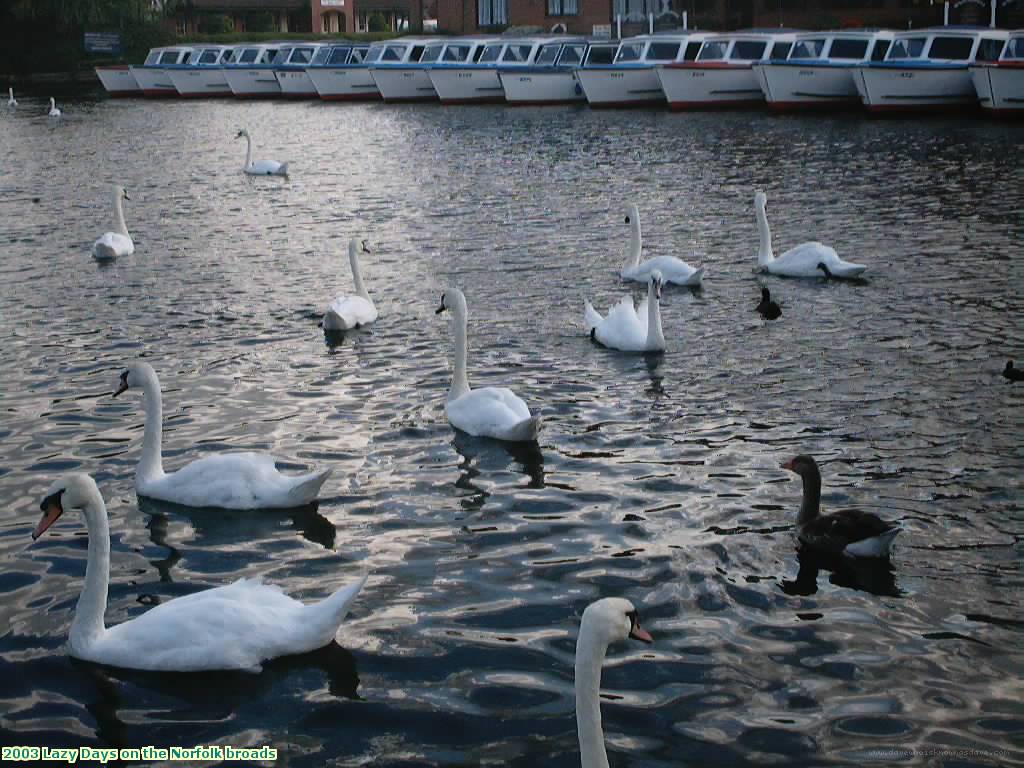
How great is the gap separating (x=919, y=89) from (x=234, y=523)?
3265 centimetres

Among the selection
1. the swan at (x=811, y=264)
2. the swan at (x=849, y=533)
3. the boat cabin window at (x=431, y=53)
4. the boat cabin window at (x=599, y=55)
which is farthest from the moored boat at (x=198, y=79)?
the swan at (x=849, y=533)

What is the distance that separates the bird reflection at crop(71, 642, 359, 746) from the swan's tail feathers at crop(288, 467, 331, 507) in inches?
73.1

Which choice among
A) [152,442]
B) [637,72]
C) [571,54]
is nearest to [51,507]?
[152,442]

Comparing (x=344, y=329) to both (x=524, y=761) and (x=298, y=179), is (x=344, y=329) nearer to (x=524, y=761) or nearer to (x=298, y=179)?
(x=524, y=761)

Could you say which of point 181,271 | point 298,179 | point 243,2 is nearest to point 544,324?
point 181,271

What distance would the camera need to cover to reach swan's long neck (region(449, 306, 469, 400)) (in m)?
10.7

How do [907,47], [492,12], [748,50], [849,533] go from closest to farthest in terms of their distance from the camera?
[849,533] → [907,47] → [748,50] → [492,12]

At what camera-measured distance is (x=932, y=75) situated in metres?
36.7

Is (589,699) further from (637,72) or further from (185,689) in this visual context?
(637,72)

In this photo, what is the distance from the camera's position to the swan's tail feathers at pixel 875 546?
746cm

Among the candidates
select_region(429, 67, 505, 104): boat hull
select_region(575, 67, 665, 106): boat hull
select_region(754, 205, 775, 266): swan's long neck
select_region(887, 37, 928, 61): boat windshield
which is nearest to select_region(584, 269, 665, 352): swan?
select_region(754, 205, 775, 266): swan's long neck

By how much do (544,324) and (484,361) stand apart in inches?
66.5

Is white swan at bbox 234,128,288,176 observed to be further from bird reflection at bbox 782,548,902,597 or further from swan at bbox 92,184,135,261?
bird reflection at bbox 782,548,902,597

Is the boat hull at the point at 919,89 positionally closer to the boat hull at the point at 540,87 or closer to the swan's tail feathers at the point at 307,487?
the boat hull at the point at 540,87
